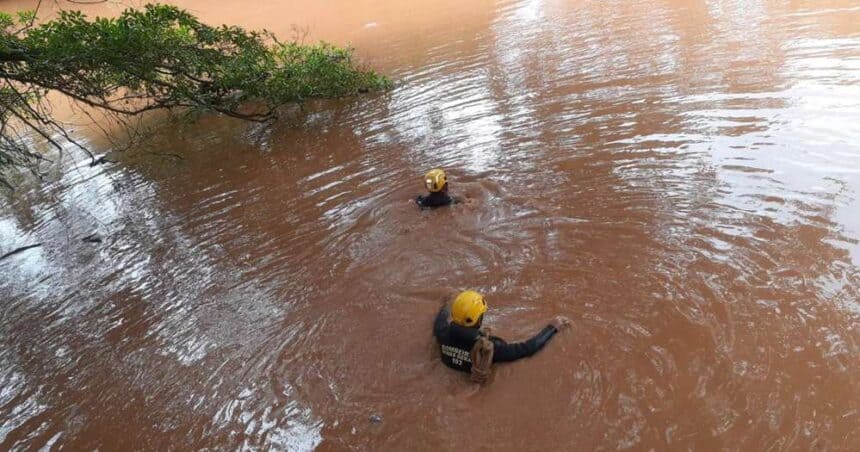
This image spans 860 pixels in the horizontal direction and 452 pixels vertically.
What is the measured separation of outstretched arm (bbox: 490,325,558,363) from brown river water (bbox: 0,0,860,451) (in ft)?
0.32

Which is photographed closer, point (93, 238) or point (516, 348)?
point (516, 348)

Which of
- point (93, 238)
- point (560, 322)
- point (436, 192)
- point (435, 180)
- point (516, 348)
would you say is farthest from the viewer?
point (93, 238)

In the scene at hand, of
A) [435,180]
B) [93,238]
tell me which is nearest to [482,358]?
[435,180]

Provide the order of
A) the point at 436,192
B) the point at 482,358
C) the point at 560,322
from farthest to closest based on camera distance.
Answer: the point at 436,192 → the point at 560,322 → the point at 482,358

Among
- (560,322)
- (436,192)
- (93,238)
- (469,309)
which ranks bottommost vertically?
(560,322)

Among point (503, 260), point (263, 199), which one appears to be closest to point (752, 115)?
point (503, 260)

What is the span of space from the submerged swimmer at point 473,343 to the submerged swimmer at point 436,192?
2.82 metres

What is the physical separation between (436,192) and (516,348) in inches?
124

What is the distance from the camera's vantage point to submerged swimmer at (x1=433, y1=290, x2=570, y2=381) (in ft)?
14.1

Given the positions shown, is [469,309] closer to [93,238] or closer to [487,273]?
[487,273]

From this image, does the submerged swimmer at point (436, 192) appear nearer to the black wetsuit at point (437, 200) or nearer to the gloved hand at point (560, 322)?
the black wetsuit at point (437, 200)

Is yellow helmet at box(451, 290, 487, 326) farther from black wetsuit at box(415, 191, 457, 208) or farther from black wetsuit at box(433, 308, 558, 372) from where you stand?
black wetsuit at box(415, 191, 457, 208)

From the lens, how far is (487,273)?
227 inches

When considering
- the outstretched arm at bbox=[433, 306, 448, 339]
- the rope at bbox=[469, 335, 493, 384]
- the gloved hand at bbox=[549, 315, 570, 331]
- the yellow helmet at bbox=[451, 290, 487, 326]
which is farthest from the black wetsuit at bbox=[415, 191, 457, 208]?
the rope at bbox=[469, 335, 493, 384]
